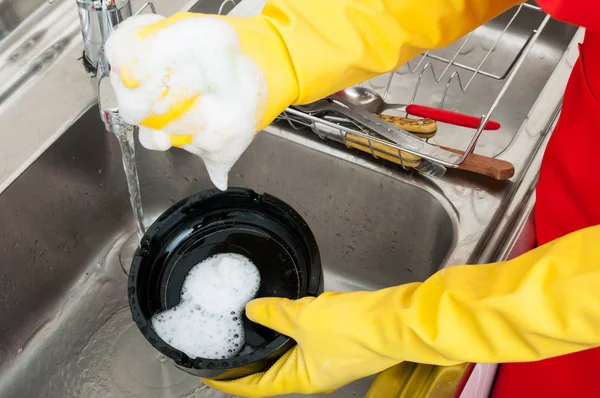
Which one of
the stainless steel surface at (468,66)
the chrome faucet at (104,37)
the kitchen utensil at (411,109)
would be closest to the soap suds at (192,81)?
the chrome faucet at (104,37)

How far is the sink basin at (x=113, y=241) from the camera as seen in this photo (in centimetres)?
84

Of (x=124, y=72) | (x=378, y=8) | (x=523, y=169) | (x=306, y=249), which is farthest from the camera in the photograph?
(x=523, y=169)

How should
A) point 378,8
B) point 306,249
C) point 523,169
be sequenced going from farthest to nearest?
point 523,169, point 306,249, point 378,8

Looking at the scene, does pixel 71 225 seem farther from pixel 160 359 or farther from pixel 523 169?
pixel 523 169

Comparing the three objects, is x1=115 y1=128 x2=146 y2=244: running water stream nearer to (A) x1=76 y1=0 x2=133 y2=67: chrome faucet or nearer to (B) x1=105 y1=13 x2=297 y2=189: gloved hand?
(A) x1=76 y1=0 x2=133 y2=67: chrome faucet

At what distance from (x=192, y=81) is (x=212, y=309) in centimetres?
35

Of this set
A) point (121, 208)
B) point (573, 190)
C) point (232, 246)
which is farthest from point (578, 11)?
point (121, 208)

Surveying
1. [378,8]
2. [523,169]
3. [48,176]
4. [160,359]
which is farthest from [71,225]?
[523,169]

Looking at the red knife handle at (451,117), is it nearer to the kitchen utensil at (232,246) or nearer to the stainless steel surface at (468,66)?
the stainless steel surface at (468,66)

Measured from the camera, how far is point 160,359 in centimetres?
93

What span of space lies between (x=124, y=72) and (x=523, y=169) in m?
0.57

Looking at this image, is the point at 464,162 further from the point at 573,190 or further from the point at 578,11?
the point at 578,11

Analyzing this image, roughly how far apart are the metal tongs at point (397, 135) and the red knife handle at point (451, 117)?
6 cm

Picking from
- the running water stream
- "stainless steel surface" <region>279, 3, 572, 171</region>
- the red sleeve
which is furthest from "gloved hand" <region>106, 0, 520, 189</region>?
"stainless steel surface" <region>279, 3, 572, 171</region>
